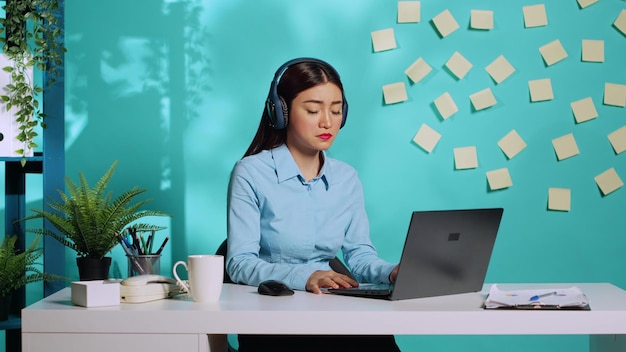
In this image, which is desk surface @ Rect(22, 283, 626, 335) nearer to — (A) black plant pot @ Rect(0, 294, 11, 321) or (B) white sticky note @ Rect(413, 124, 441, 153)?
(A) black plant pot @ Rect(0, 294, 11, 321)

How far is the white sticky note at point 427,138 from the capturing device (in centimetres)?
311

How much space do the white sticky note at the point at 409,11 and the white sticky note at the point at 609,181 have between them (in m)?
0.95

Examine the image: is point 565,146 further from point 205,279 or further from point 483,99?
point 205,279

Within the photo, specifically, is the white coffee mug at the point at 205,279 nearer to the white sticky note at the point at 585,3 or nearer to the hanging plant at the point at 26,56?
the hanging plant at the point at 26,56

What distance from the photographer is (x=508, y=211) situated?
3121 millimetres

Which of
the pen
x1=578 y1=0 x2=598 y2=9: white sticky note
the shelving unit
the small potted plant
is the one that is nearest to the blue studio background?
x1=578 y1=0 x2=598 y2=9: white sticky note

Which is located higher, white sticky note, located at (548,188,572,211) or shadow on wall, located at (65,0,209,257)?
shadow on wall, located at (65,0,209,257)

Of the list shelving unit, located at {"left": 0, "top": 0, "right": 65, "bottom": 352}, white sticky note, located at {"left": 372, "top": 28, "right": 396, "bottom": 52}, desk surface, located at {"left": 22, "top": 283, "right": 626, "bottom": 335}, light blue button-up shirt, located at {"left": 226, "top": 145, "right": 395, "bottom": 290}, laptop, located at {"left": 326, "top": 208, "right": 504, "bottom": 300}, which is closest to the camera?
desk surface, located at {"left": 22, "top": 283, "right": 626, "bottom": 335}

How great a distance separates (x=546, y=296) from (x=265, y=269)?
0.63 metres

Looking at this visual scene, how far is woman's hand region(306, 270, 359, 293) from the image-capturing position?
171 cm

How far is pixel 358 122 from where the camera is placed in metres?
3.11

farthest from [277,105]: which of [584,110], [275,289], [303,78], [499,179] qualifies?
[584,110]

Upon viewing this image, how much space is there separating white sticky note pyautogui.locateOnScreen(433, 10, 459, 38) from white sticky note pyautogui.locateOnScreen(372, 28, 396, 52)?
180 mm

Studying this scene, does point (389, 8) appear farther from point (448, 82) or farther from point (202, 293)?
point (202, 293)
